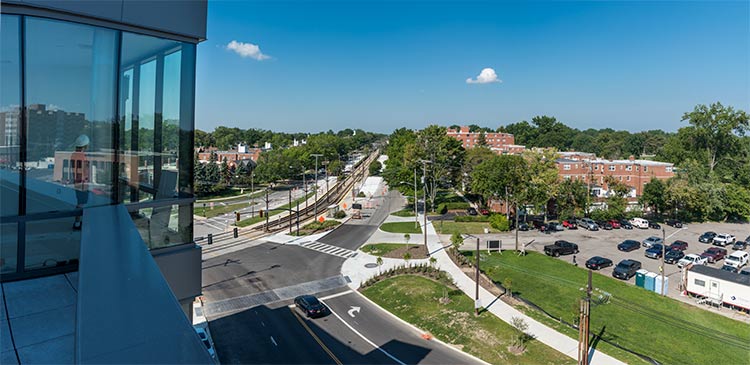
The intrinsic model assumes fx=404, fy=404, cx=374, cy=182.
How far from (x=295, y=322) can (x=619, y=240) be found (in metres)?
32.5

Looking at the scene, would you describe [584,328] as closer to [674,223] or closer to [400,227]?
[400,227]

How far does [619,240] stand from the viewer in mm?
37875

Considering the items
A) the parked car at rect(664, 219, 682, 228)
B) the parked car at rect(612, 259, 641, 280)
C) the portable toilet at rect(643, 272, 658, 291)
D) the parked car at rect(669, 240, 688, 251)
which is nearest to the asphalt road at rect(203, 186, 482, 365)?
the portable toilet at rect(643, 272, 658, 291)

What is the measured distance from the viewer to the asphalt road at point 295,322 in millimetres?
16391

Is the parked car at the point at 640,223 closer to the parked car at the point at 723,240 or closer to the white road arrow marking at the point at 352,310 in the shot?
the parked car at the point at 723,240

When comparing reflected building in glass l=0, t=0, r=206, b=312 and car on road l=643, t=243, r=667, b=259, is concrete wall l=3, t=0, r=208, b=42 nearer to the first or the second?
reflected building in glass l=0, t=0, r=206, b=312

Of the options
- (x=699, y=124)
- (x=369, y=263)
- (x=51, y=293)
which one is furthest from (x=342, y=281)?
(x=699, y=124)

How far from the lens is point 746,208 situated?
48094 mm

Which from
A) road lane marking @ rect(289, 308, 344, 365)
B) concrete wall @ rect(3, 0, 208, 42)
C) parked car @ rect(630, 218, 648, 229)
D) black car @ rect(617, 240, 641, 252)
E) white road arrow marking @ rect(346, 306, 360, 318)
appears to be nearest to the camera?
concrete wall @ rect(3, 0, 208, 42)

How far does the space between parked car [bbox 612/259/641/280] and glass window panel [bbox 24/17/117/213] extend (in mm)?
30229

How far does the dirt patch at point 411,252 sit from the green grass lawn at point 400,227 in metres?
6.50

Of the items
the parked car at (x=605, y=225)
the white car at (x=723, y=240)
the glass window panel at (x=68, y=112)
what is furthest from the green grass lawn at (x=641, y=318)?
the glass window panel at (x=68, y=112)

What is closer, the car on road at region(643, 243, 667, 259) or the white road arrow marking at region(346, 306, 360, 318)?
the white road arrow marking at region(346, 306, 360, 318)

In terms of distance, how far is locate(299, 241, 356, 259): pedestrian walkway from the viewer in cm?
3228
